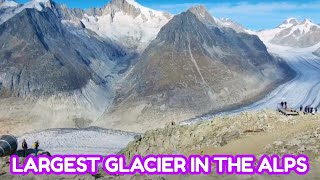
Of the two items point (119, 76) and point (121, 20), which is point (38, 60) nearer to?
point (119, 76)

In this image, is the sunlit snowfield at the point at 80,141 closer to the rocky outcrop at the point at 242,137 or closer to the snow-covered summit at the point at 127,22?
the rocky outcrop at the point at 242,137

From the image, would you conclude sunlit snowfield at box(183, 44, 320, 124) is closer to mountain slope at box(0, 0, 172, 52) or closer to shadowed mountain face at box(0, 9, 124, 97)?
shadowed mountain face at box(0, 9, 124, 97)

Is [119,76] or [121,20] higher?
[121,20]

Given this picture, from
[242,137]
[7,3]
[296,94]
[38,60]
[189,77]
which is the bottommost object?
[242,137]

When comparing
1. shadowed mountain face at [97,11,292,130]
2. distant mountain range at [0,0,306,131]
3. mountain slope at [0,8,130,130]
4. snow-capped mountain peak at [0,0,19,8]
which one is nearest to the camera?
mountain slope at [0,8,130,130]

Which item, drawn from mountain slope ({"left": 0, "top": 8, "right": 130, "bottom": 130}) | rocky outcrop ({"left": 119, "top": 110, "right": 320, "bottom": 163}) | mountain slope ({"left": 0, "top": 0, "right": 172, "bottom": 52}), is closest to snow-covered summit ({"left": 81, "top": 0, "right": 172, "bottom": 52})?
mountain slope ({"left": 0, "top": 0, "right": 172, "bottom": 52})

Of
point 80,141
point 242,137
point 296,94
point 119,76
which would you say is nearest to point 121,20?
point 119,76
